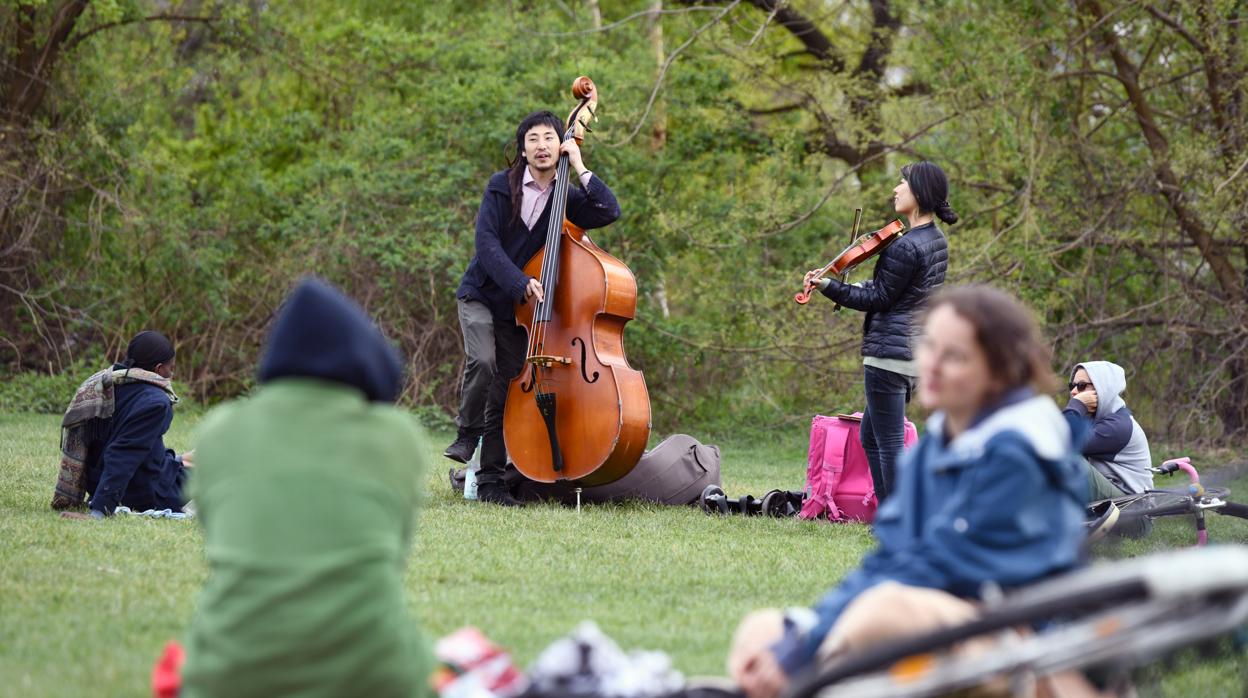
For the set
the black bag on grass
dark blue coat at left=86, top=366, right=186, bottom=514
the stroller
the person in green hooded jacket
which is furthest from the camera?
the black bag on grass

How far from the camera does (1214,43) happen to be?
11.8 metres

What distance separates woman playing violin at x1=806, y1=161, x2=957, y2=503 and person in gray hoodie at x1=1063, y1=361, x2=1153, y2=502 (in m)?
1.03

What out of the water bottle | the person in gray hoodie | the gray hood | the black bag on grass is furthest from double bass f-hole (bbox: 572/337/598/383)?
the gray hood

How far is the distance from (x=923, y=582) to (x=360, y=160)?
44.2ft

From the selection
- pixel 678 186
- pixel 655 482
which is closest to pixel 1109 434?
pixel 655 482

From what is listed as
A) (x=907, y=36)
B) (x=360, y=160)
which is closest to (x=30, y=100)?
(x=360, y=160)

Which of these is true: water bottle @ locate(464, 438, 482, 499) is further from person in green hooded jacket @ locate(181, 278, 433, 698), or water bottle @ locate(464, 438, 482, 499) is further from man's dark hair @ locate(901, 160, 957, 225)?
person in green hooded jacket @ locate(181, 278, 433, 698)

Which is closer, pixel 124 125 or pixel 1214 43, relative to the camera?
pixel 1214 43

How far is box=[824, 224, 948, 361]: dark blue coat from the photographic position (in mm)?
6648

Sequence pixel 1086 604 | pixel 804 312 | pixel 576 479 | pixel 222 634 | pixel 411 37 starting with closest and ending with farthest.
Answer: pixel 1086 604, pixel 222 634, pixel 576 479, pixel 804 312, pixel 411 37

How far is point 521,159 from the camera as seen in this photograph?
762cm

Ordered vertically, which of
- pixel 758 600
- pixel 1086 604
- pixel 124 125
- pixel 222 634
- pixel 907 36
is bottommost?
pixel 758 600

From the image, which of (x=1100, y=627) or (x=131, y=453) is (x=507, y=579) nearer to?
(x=131, y=453)

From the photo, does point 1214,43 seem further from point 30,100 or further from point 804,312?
point 30,100
